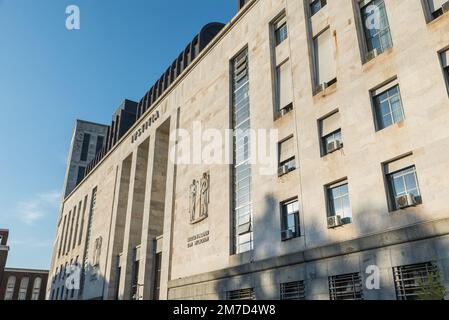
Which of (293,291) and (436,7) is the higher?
(436,7)

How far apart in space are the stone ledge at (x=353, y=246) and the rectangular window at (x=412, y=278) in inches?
35.1

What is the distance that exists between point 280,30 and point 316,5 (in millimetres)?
2964

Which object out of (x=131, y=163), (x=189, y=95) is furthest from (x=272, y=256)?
(x=131, y=163)

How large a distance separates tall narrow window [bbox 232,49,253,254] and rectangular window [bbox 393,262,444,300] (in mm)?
8929

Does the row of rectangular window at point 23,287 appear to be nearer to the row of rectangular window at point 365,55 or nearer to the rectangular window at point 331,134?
the row of rectangular window at point 365,55

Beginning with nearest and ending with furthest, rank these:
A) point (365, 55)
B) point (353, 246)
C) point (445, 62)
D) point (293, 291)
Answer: point (445, 62) → point (353, 246) → point (365, 55) → point (293, 291)

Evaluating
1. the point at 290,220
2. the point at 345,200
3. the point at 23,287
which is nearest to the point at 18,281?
the point at 23,287

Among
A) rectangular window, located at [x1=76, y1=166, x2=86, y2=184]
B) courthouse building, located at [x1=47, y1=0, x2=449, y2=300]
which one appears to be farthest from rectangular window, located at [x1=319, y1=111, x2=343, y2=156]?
rectangular window, located at [x1=76, y1=166, x2=86, y2=184]

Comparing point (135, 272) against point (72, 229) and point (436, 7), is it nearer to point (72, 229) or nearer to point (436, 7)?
point (72, 229)

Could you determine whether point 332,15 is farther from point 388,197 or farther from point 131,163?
point 131,163

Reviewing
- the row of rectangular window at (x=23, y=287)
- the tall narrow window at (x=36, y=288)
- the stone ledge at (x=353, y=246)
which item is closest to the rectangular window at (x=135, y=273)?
the stone ledge at (x=353, y=246)

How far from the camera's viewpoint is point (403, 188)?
14344 mm

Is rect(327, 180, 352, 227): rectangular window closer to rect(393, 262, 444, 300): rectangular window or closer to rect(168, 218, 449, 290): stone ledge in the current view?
rect(168, 218, 449, 290): stone ledge

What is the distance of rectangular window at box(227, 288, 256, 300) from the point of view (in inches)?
778
